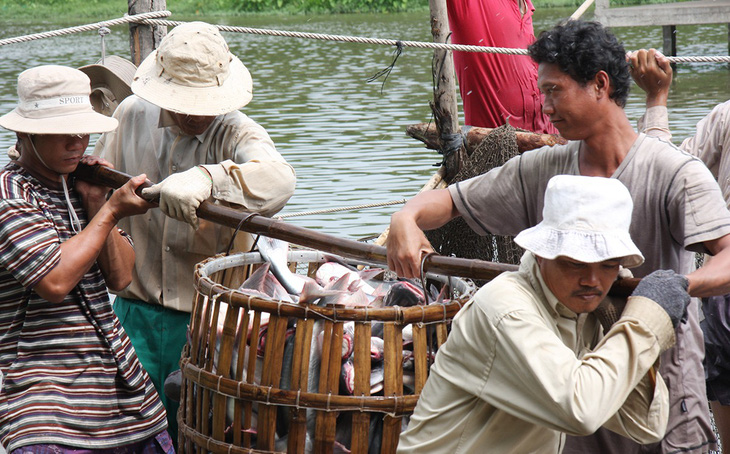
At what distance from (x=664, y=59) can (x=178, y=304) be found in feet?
5.37

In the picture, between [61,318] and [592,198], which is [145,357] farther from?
[592,198]

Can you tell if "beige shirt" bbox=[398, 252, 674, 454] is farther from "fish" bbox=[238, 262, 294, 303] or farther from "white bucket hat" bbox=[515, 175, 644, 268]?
"fish" bbox=[238, 262, 294, 303]

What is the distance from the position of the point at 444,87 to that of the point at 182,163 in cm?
254

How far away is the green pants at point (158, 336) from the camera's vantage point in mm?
3184

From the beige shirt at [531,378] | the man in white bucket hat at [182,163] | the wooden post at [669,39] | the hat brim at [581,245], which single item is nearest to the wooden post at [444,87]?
the man in white bucket hat at [182,163]

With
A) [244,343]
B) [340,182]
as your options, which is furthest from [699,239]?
[340,182]

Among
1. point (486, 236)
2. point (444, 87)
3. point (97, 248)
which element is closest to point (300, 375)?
point (97, 248)

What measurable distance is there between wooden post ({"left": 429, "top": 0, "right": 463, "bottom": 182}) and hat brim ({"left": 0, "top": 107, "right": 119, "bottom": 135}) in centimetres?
278

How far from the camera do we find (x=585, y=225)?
6.12ft

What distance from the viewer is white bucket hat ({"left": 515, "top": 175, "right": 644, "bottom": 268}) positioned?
184cm

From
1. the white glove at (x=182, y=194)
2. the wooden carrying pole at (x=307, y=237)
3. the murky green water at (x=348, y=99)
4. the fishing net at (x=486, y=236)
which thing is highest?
the white glove at (x=182, y=194)

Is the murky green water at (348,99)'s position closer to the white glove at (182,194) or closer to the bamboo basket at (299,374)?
the white glove at (182,194)

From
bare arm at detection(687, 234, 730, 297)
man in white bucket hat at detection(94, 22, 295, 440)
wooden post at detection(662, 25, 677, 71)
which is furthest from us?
wooden post at detection(662, 25, 677, 71)

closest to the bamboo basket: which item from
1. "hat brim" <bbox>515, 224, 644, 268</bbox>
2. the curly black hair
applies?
"hat brim" <bbox>515, 224, 644, 268</bbox>
